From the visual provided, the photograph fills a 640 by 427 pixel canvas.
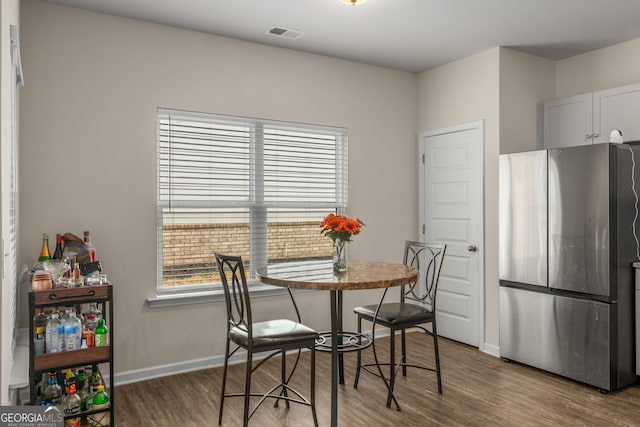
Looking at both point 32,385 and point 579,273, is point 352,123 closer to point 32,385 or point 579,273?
point 579,273

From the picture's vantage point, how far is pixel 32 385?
2.39 metres

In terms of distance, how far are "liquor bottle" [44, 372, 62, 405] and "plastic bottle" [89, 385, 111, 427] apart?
0.19 m

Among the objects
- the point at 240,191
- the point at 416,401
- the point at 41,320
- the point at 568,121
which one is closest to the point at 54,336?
the point at 41,320

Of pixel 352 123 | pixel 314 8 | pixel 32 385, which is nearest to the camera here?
pixel 32 385

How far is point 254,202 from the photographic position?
407 centimetres

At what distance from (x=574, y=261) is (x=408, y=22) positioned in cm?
217

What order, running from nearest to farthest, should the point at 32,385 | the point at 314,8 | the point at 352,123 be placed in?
the point at 32,385, the point at 314,8, the point at 352,123

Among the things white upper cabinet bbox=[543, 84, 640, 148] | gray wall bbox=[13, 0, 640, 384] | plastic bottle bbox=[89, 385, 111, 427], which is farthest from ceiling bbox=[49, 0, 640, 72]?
plastic bottle bbox=[89, 385, 111, 427]

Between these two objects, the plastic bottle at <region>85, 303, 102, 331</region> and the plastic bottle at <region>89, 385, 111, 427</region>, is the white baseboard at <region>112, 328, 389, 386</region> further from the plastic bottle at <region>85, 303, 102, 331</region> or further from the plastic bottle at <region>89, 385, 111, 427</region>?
the plastic bottle at <region>85, 303, 102, 331</region>

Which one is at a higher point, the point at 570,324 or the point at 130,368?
the point at 570,324

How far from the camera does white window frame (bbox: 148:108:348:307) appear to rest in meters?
3.65

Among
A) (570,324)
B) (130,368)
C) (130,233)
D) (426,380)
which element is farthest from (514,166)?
(130,368)

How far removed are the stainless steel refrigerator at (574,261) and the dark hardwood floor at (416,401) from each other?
0.21 meters

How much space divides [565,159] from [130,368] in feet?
11.7
